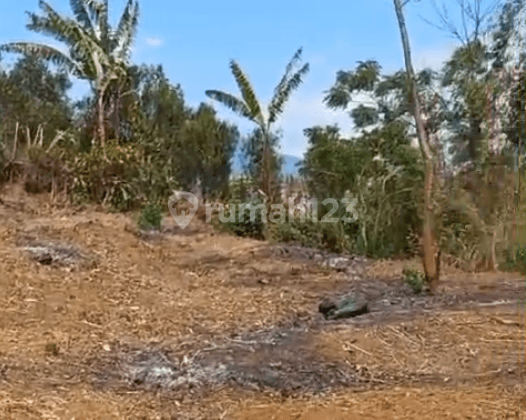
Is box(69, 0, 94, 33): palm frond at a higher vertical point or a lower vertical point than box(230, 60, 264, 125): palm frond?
higher

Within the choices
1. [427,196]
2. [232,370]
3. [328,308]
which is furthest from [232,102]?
[232,370]

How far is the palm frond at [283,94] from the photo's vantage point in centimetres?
1194

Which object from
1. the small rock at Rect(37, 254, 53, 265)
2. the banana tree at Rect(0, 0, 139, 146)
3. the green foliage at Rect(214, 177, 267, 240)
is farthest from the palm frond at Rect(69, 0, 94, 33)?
the small rock at Rect(37, 254, 53, 265)

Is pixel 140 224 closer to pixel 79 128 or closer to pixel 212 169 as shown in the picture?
pixel 79 128

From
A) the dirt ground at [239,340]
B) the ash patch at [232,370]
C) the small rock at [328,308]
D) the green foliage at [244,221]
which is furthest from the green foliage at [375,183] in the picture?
the ash patch at [232,370]

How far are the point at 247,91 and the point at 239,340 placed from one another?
7.99m

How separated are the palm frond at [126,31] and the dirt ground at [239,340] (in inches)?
222

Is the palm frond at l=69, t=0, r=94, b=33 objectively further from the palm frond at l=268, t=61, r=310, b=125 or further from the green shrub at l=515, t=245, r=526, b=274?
the green shrub at l=515, t=245, r=526, b=274

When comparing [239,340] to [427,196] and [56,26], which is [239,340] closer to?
[427,196]

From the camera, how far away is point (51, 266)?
21.3ft

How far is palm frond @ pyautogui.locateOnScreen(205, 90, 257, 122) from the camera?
1191cm

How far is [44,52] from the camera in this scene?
11758mm

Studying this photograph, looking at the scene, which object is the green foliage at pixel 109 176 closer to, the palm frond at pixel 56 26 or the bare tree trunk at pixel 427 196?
the palm frond at pixel 56 26

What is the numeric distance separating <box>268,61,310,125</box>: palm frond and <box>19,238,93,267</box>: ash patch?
18.4 feet
